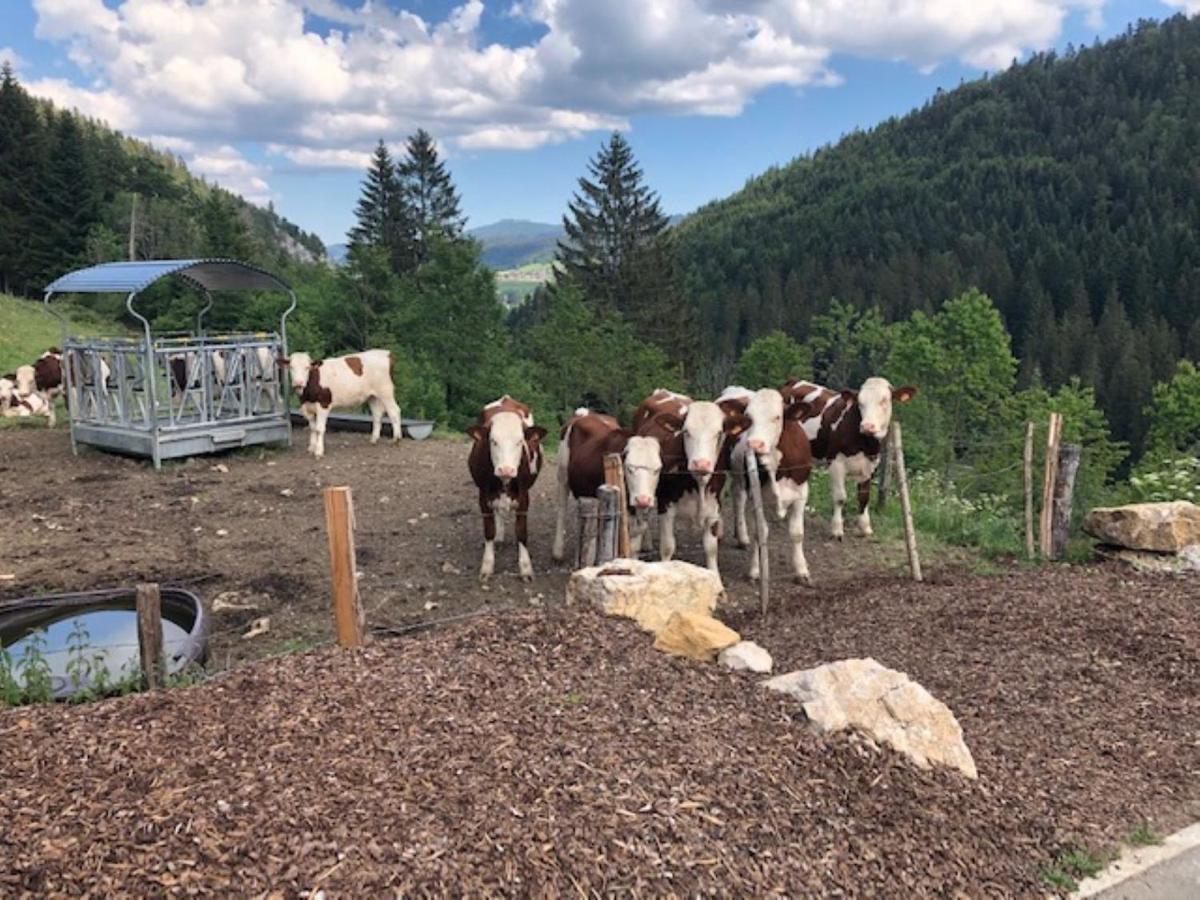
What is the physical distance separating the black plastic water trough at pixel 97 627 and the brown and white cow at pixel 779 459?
4836 mm

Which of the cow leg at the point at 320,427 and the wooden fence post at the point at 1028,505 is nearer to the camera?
the wooden fence post at the point at 1028,505

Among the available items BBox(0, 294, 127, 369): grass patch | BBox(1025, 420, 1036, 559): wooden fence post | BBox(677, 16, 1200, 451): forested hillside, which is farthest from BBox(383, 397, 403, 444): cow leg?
BBox(677, 16, 1200, 451): forested hillside

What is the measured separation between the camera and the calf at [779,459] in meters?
8.82

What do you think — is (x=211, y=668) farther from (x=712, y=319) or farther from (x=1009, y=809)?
(x=712, y=319)

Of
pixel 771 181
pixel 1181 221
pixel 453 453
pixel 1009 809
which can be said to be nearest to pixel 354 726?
pixel 1009 809

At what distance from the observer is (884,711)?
4.73 metres

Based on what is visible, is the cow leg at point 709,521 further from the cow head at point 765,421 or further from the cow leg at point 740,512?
the cow leg at point 740,512

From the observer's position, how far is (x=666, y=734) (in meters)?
4.34

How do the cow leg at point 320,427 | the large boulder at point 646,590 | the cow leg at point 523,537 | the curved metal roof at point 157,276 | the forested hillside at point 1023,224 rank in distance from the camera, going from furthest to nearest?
1. the forested hillside at point 1023,224
2. the cow leg at point 320,427
3. the curved metal roof at point 157,276
4. the cow leg at point 523,537
5. the large boulder at point 646,590

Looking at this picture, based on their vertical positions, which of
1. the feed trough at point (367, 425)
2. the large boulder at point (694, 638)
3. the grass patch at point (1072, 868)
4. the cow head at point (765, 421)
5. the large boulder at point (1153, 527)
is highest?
the cow head at point (765, 421)

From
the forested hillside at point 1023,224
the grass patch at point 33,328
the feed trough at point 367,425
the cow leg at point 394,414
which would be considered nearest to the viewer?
the cow leg at point 394,414

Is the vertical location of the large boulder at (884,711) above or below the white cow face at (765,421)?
below

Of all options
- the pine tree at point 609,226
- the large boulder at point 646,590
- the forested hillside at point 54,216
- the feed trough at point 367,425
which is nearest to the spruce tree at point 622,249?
the pine tree at point 609,226

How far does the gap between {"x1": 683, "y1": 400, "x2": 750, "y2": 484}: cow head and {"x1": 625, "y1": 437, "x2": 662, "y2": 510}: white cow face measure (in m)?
0.35
